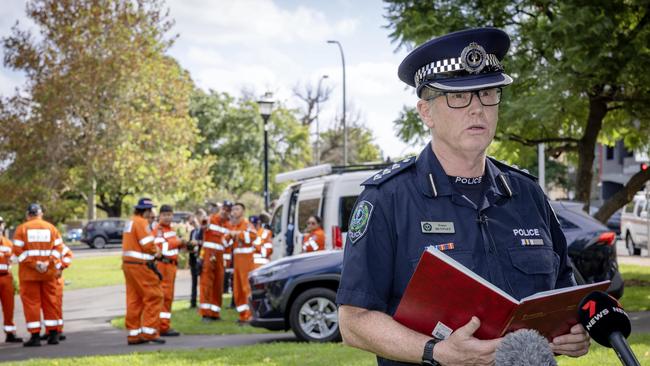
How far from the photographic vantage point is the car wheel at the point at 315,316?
417 inches

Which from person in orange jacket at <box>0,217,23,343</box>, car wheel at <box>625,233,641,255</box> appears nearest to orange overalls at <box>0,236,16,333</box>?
person in orange jacket at <box>0,217,23,343</box>

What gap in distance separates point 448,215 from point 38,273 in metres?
10.6

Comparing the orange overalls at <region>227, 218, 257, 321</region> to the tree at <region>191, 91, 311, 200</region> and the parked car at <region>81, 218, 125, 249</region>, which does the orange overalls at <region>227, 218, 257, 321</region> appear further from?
the tree at <region>191, 91, 311, 200</region>

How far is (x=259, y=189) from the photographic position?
6038 centimetres

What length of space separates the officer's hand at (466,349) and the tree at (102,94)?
106 ft

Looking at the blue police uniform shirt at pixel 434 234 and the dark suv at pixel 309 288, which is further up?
the blue police uniform shirt at pixel 434 234

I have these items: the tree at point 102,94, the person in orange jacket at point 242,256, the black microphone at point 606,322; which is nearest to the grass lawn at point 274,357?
the person in orange jacket at point 242,256

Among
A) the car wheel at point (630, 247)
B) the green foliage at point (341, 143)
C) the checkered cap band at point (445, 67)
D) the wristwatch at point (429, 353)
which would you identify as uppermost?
the green foliage at point (341, 143)

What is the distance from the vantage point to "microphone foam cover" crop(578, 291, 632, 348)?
235 centimetres

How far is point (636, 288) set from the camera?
15.4 meters

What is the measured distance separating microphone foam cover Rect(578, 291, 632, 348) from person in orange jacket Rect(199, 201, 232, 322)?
1202 cm

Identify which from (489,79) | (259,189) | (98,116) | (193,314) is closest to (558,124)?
(193,314)

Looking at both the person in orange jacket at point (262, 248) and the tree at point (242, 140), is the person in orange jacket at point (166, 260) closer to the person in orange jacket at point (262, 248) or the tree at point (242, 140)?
the person in orange jacket at point (262, 248)

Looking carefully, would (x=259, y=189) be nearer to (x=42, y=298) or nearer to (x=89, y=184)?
(x=89, y=184)
